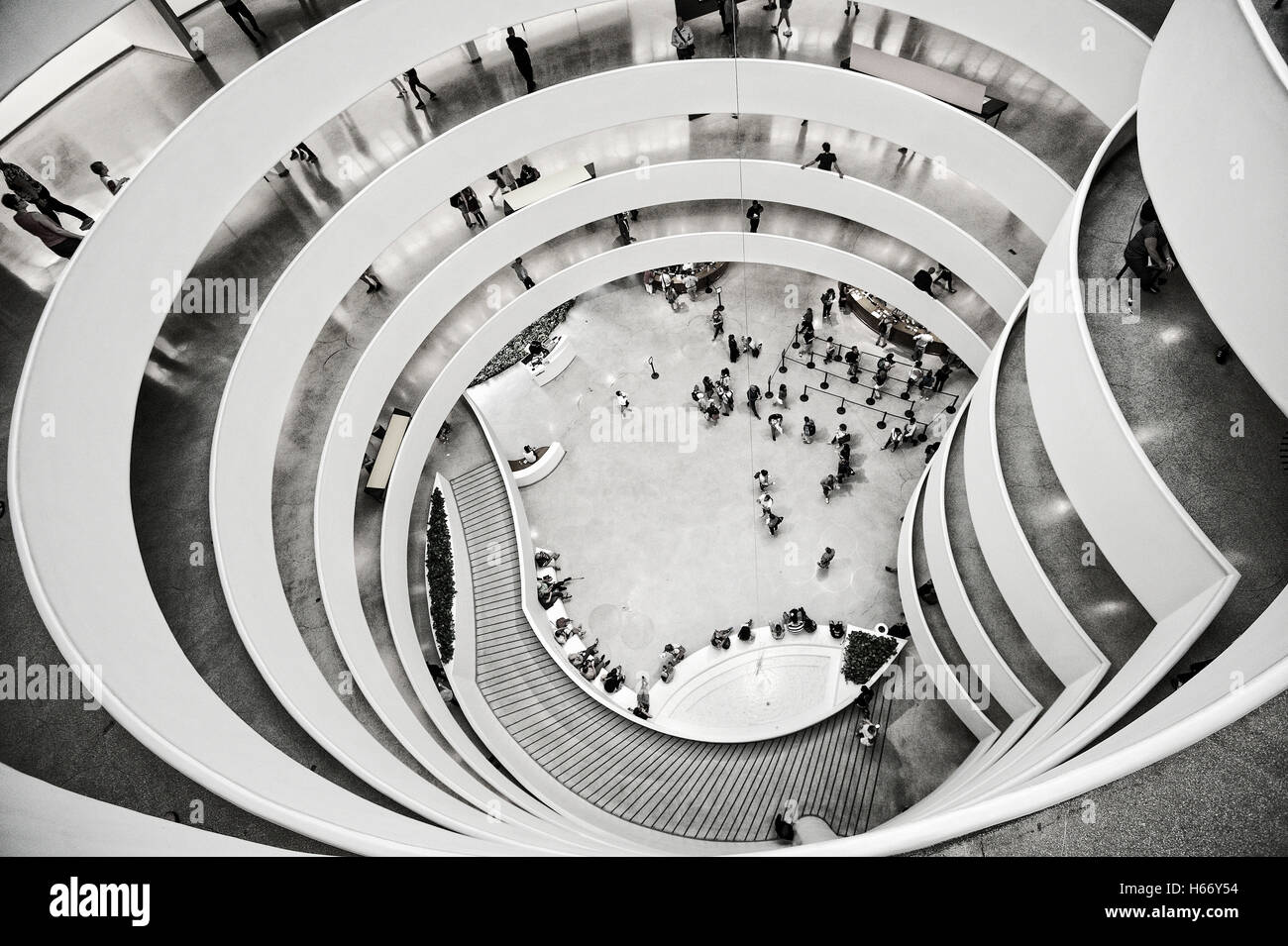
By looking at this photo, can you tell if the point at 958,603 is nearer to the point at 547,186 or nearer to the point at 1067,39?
the point at 1067,39

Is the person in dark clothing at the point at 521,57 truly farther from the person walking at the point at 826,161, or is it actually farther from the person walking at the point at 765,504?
the person walking at the point at 765,504

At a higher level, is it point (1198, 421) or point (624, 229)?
point (624, 229)

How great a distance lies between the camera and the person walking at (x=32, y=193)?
10602 mm

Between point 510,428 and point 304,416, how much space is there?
7.93 meters

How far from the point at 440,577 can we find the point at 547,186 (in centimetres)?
1066

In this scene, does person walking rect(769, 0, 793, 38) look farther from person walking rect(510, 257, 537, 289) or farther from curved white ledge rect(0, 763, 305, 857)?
curved white ledge rect(0, 763, 305, 857)

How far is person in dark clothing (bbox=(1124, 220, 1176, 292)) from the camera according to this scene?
30.8 ft

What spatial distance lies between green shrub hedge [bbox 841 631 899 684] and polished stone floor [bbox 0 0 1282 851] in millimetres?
9560

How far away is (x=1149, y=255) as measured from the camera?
9.43 meters

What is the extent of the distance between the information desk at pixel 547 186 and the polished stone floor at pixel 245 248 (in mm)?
2284

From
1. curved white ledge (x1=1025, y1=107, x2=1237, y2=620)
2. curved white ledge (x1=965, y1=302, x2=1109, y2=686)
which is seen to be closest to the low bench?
curved white ledge (x1=965, y1=302, x2=1109, y2=686)

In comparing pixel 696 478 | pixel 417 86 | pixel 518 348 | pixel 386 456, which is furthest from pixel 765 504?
pixel 417 86

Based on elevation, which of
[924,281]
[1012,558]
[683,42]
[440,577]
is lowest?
[1012,558]

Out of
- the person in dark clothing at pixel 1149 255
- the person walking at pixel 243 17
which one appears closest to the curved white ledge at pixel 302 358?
the person walking at pixel 243 17
